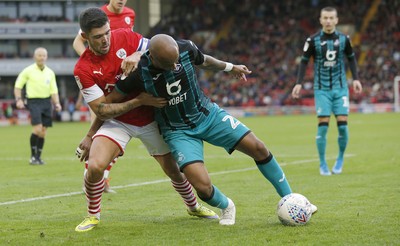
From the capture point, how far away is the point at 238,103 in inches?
1740

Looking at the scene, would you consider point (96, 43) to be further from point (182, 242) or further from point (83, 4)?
point (83, 4)

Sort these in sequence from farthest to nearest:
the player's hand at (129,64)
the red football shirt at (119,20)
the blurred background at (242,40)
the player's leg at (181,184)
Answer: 1. the blurred background at (242,40)
2. the red football shirt at (119,20)
3. the player's leg at (181,184)
4. the player's hand at (129,64)

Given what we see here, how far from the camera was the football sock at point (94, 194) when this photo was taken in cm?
702

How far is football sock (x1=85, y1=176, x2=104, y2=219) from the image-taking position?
7.02 metres

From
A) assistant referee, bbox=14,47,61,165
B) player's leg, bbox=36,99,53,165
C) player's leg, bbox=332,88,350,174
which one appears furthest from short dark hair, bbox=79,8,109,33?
player's leg, bbox=36,99,53,165

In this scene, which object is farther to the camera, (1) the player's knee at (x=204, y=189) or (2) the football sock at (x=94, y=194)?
(2) the football sock at (x=94, y=194)

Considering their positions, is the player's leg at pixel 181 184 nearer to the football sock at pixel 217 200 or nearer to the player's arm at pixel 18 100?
the football sock at pixel 217 200

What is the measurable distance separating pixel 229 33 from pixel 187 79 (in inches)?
1751

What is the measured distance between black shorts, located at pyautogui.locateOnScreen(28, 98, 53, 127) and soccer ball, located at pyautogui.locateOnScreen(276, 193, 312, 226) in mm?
9816

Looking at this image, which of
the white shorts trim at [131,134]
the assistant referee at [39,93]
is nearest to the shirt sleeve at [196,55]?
the white shorts trim at [131,134]

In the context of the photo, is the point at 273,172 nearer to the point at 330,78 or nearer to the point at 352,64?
the point at 330,78

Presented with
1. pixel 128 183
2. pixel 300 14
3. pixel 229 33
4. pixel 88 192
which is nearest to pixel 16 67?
pixel 229 33

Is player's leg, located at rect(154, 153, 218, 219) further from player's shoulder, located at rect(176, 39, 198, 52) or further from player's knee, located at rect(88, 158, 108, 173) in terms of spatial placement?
player's shoulder, located at rect(176, 39, 198, 52)

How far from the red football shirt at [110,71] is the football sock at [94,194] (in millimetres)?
651
